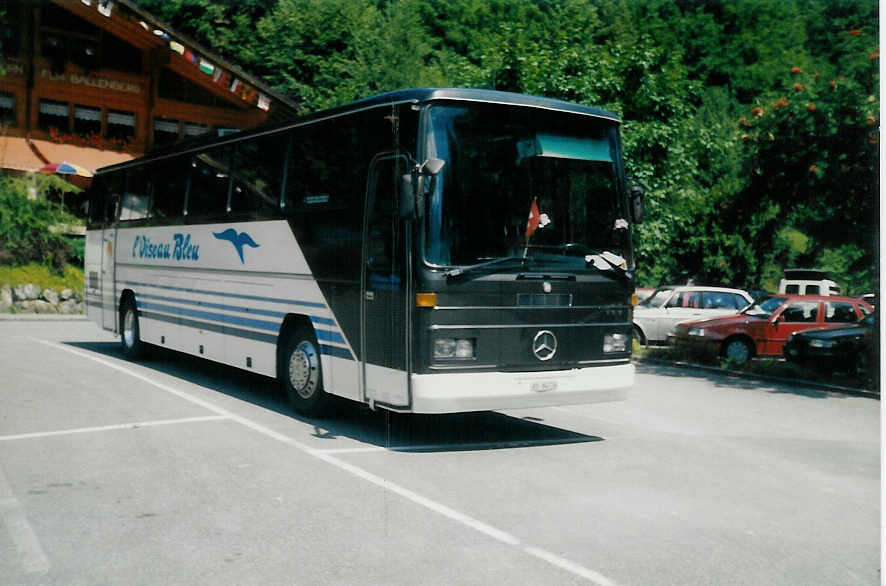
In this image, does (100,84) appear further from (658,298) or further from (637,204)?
(637,204)

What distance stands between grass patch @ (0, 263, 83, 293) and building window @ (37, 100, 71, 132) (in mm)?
7496

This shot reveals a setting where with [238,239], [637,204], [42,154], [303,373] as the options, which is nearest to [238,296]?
[238,239]

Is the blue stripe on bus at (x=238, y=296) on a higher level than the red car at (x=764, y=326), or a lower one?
higher

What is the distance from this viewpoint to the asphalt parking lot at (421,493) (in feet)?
17.5

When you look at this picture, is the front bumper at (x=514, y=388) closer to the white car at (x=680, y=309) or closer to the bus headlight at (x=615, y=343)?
the bus headlight at (x=615, y=343)

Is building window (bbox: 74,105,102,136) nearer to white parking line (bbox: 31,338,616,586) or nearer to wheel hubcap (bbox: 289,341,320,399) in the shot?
white parking line (bbox: 31,338,616,586)

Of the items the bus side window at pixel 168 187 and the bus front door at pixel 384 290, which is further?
the bus side window at pixel 168 187

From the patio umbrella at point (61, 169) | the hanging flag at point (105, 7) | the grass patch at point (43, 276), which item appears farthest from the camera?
the hanging flag at point (105, 7)

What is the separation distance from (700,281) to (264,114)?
1820cm

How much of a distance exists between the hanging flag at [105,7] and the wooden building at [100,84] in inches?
1.2

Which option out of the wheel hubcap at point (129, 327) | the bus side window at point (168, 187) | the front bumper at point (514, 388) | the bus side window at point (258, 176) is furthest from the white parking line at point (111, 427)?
the wheel hubcap at point (129, 327)

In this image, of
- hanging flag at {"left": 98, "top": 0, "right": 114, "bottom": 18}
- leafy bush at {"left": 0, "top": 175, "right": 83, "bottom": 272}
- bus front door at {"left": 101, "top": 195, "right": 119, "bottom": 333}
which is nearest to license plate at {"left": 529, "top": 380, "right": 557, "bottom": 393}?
bus front door at {"left": 101, "top": 195, "right": 119, "bottom": 333}

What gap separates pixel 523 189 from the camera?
8750mm

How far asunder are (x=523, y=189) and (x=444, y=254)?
3.32ft
